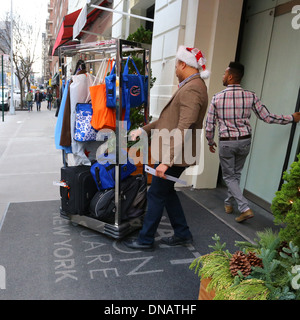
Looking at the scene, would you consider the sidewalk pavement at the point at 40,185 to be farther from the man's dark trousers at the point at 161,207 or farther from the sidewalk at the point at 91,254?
the man's dark trousers at the point at 161,207

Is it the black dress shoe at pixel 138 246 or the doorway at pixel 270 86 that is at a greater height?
the doorway at pixel 270 86

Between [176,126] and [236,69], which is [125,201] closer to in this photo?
[176,126]

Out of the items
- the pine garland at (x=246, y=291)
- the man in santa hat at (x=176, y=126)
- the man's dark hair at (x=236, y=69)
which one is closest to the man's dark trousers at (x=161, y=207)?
the man in santa hat at (x=176, y=126)

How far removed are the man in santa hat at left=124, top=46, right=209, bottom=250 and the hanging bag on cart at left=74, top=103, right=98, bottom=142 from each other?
671 mm

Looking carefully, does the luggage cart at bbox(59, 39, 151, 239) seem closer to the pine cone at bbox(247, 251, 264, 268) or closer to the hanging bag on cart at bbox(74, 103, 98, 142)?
the hanging bag on cart at bbox(74, 103, 98, 142)

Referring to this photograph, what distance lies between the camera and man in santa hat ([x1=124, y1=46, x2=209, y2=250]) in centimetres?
252

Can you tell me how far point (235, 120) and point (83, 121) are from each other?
180 centimetres

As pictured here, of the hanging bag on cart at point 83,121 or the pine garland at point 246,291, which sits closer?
the pine garland at point 246,291

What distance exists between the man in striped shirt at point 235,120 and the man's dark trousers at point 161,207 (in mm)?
1009

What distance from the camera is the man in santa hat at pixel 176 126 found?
2.52 meters

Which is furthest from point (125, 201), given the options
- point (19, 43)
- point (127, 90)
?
point (19, 43)

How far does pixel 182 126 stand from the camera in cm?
249

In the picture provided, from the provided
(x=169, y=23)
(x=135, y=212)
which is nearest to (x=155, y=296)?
(x=135, y=212)
